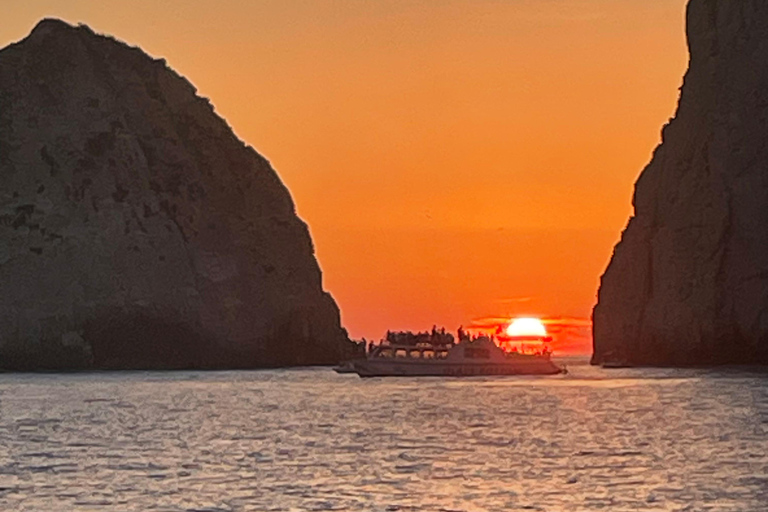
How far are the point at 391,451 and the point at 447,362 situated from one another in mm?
93364

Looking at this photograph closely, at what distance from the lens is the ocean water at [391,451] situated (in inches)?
1812

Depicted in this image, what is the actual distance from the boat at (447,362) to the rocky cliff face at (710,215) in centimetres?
1565

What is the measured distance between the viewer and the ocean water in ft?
151

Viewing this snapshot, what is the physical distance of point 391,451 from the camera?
61.9 metres

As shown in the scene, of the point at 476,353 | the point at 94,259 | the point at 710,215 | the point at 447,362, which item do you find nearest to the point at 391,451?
the point at 447,362

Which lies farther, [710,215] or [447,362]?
[447,362]

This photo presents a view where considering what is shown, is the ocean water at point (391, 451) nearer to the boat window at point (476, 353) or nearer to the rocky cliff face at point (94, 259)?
the boat window at point (476, 353)

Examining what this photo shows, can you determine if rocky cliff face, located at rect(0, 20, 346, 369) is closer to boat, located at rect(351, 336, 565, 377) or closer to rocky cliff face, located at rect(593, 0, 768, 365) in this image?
boat, located at rect(351, 336, 565, 377)

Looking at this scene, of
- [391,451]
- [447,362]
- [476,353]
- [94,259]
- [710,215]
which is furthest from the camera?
[94,259]

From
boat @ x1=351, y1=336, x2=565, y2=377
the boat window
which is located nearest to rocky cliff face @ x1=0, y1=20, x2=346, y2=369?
boat @ x1=351, y1=336, x2=565, y2=377

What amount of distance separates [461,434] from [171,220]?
131m

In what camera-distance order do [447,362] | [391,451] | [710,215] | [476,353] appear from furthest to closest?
[476,353] < [447,362] < [710,215] < [391,451]

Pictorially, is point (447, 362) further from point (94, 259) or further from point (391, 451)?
point (391, 451)

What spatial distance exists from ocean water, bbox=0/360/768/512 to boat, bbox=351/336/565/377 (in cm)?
3829
